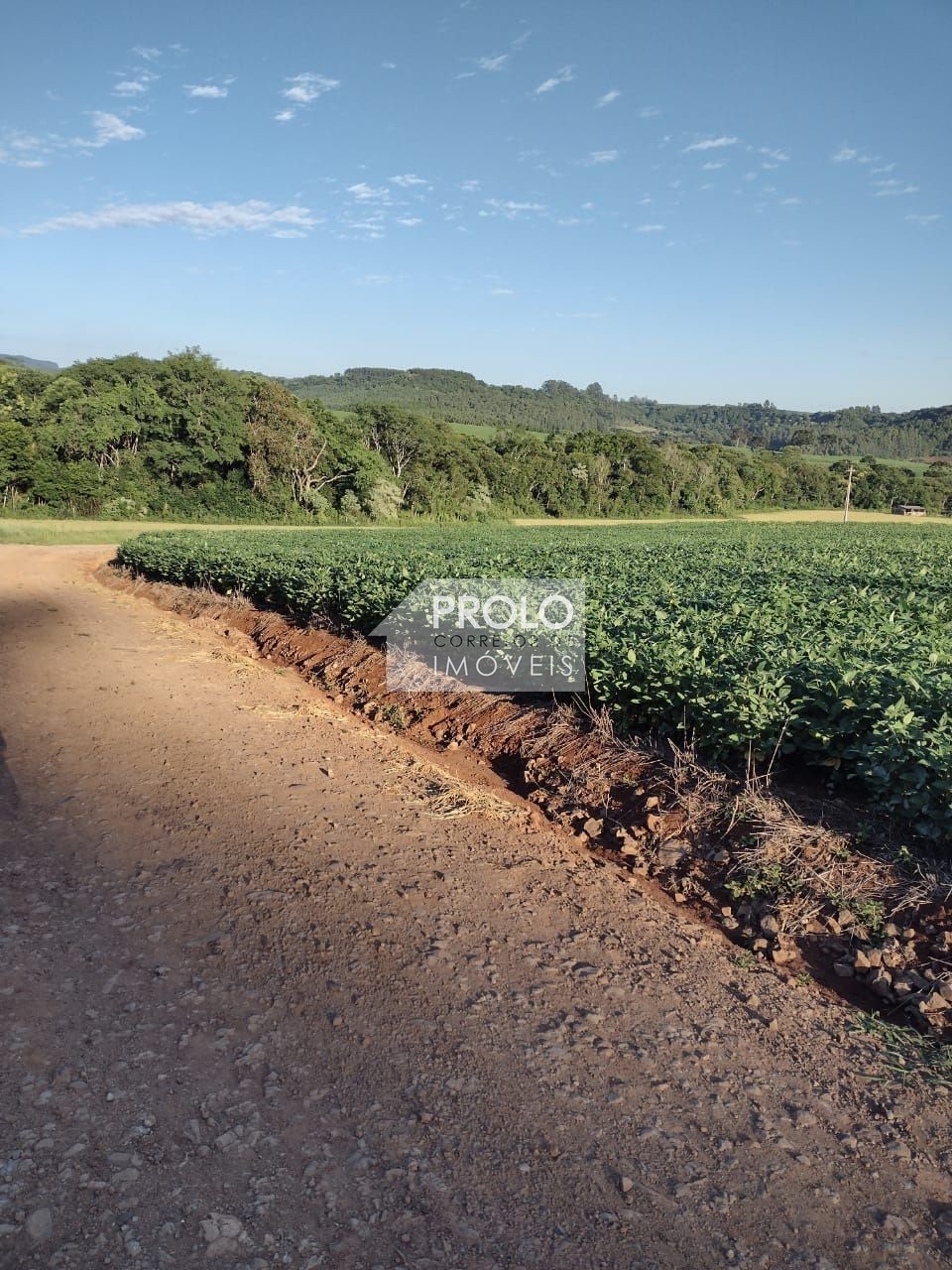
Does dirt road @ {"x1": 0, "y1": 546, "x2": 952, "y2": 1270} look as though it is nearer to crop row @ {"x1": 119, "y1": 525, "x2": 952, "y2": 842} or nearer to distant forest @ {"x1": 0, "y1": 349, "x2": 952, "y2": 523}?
crop row @ {"x1": 119, "y1": 525, "x2": 952, "y2": 842}

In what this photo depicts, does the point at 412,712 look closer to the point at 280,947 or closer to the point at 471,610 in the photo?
the point at 471,610

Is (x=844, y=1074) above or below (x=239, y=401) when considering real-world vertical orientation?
below

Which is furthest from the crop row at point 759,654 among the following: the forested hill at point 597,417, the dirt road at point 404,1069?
the forested hill at point 597,417

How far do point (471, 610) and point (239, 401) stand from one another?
3823cm

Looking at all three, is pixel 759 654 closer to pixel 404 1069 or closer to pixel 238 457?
pixel 404 1069

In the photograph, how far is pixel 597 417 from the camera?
494ft

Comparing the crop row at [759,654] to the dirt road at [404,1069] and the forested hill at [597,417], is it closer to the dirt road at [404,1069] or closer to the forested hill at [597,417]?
the dirt road at [404,1069]

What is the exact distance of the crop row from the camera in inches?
158

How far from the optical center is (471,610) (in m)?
8.29

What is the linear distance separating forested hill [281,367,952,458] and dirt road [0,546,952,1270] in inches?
4178

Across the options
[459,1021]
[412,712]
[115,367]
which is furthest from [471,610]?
[115,367]

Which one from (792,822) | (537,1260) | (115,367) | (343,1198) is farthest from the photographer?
(115,367)

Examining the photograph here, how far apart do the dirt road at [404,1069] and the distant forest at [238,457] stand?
37.9 m

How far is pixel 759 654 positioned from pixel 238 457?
1554 inches
